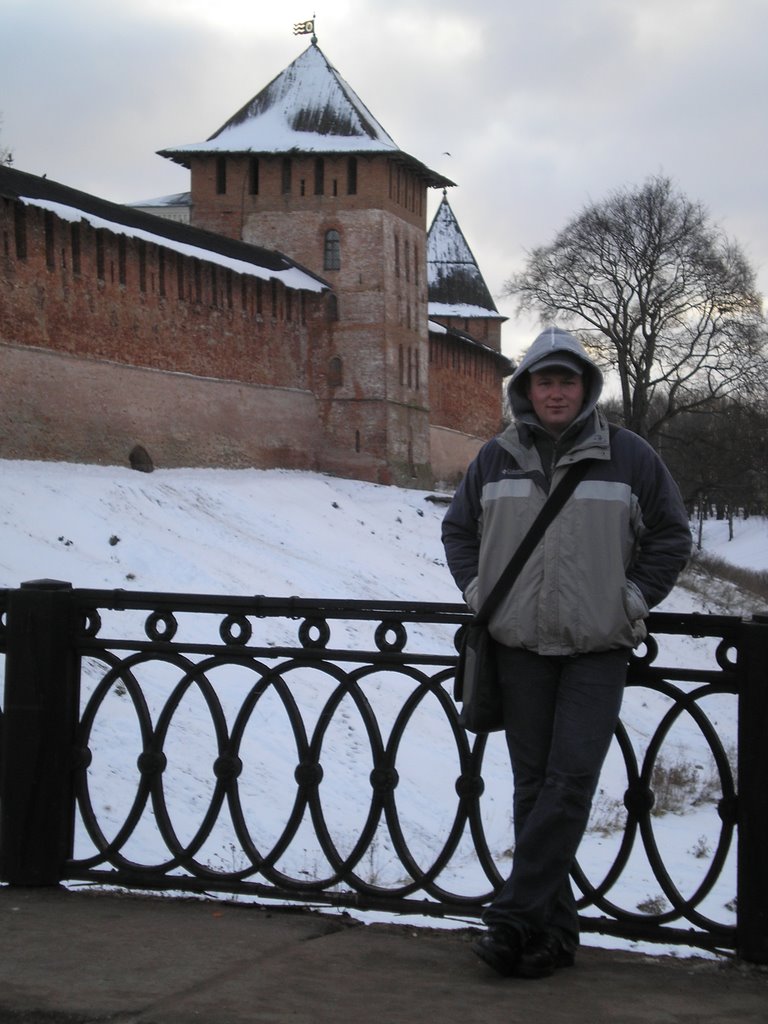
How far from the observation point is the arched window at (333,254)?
3344 cm

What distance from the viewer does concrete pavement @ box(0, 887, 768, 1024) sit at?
9.99 ft

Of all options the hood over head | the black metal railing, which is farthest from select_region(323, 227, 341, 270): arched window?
the hood over head

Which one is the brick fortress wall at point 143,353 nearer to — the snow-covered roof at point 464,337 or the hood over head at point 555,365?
the snow-covered roof at point 464,337

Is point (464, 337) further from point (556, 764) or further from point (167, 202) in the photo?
point (556, 764)

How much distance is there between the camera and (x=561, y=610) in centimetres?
338

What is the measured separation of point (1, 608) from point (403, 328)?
3100cm

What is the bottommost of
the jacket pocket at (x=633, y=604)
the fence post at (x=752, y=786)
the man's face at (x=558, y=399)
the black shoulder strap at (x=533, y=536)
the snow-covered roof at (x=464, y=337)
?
the fence post at (x=752, y=786)

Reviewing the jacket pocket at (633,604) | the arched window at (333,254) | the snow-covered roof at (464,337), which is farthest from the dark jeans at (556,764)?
the snow-covered roof at (464,337)

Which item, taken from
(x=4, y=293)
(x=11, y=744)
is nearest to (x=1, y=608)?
(x=11, y=744)

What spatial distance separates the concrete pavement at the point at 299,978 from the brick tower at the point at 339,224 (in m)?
29.3

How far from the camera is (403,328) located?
34750 mm

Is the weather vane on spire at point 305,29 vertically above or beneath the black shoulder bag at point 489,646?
above

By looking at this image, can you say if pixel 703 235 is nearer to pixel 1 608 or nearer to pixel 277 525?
pixel 277 525

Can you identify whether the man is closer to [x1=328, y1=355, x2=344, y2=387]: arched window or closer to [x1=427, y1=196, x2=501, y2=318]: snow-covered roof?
[x1=328, y1=355, x2=344, y2=387]: arched window
